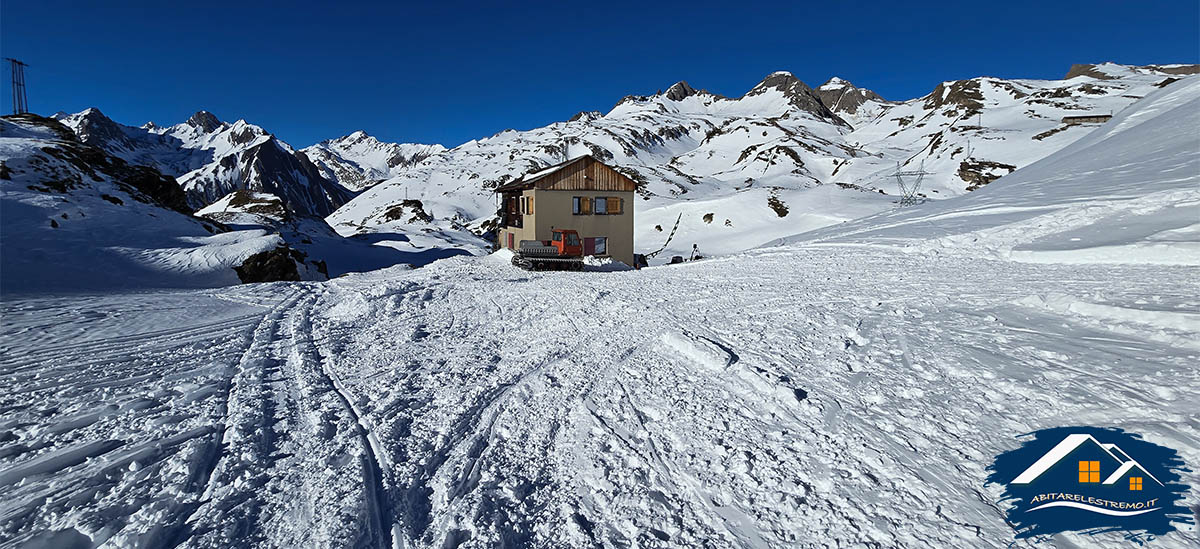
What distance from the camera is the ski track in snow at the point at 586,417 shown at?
3.43 meters

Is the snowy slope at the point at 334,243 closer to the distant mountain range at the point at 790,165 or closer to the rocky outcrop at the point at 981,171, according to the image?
the distant mountain range at the point at 790,165

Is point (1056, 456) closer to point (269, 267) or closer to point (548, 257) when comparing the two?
point (548, 257)

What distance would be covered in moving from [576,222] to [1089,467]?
2606 cm

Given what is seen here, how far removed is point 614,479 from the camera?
402 centimetres

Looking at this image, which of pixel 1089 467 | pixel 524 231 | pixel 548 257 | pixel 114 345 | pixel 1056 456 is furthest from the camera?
pixel 524 231

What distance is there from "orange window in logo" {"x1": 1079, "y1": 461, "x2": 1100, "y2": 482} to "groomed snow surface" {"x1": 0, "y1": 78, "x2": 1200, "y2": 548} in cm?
44

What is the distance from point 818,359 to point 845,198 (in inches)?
1883

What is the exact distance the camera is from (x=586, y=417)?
5.15 m

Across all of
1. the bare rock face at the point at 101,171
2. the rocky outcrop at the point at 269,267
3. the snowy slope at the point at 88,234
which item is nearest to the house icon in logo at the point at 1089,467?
the snowy slope at the point at 88,234

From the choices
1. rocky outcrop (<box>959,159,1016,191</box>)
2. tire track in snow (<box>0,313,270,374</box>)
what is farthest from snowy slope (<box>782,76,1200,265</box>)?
rocky outcrop (<box>959,159,1016,191</box>)

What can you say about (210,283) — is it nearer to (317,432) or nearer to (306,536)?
(317,432)

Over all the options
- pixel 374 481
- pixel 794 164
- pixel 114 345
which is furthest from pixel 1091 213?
pixel 794 164

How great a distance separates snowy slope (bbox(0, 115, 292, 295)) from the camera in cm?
1429

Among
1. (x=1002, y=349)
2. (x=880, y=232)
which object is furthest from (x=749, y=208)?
(x=1002, y=349)
